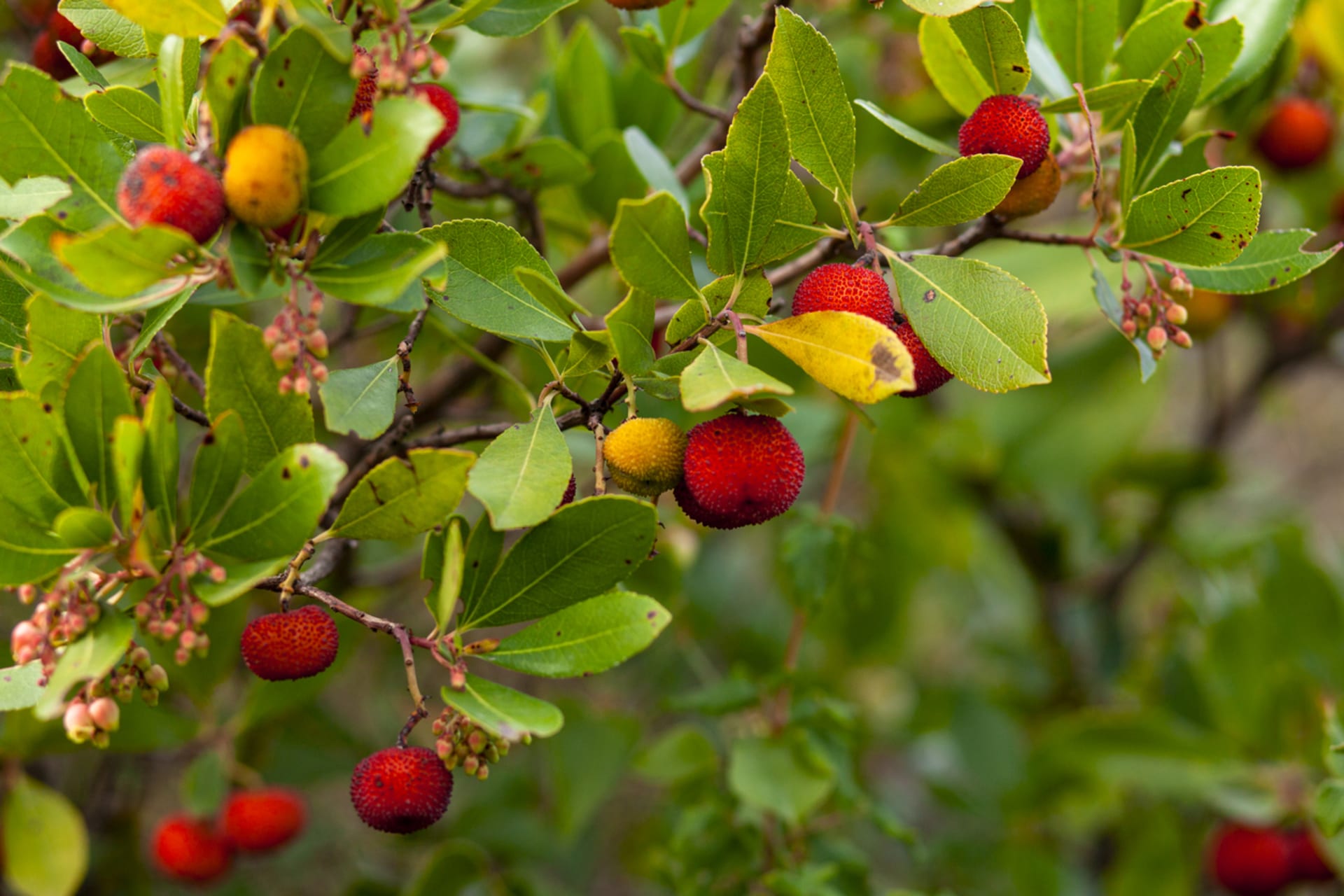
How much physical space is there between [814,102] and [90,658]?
0.58 metres

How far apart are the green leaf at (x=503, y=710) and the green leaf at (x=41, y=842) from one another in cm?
106

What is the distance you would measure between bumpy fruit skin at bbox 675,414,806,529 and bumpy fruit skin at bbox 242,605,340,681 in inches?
10.7

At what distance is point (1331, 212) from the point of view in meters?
2.07

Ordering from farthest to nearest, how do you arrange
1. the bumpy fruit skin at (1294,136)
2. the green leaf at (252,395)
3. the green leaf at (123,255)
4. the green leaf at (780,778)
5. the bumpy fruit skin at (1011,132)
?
1. the bumpy fruit skin at (1294,136)
2. the green leaf at (780,778)
3. the bumpy fruit skin at (1011,132)
4. the green leaf at (252,395)
5. the green leaf at (123,255)

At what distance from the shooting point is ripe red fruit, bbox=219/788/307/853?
5.49 ft

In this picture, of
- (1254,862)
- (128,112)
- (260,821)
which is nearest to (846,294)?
(128,112)

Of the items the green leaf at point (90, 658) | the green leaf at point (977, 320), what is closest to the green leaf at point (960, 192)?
the green leaf at point (977, 320)

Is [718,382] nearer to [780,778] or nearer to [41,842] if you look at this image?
[780,778]

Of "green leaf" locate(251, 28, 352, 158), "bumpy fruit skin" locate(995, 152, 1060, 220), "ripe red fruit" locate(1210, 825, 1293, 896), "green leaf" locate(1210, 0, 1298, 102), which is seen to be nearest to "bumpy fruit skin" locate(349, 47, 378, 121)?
"green leaf" locate(251, 28, 352, 158)

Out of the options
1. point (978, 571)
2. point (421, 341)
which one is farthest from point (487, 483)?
point (978, 571)

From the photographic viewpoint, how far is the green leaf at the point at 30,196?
74 cm

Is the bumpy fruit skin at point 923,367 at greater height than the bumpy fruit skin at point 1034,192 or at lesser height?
lesser

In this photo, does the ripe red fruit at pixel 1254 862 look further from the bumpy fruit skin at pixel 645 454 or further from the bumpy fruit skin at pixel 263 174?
the bumpy fruit skin at pixel 263 174

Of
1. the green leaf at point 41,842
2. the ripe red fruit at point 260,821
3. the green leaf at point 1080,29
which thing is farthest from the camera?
the ripe red fruit at point 260,821
